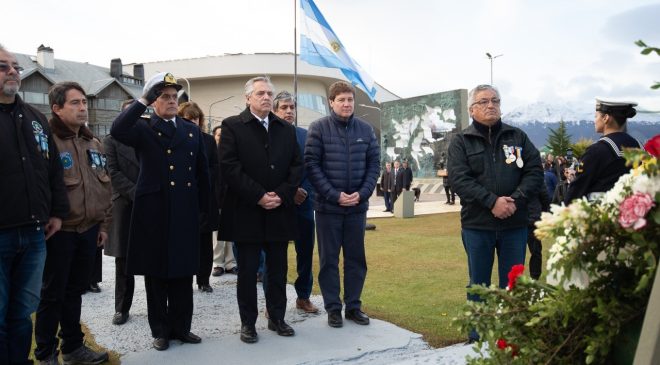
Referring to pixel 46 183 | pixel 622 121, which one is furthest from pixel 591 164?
pixel 46 183

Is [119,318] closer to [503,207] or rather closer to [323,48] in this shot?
[503,207]

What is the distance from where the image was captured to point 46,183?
3.43 m

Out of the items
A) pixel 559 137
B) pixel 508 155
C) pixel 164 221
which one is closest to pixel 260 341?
pixel 164 221

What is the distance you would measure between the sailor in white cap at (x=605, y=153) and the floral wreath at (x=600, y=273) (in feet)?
9.64

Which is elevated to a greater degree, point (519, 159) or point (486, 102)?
point (486, 102)

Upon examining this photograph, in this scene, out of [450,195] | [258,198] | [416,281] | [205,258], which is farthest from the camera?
[450,195]

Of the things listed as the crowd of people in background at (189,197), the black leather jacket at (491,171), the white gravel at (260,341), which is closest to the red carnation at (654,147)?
the white gravel at (260,341)

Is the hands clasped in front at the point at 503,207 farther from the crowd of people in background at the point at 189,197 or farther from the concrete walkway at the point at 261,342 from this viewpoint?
the concrete walkway at the point at 261,342

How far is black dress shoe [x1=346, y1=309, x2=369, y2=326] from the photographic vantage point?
15.8ft

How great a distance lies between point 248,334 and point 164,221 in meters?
1.13

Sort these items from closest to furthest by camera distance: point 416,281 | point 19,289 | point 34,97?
point 19,289, point 416,281, point 34,97

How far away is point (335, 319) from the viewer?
4809 mm

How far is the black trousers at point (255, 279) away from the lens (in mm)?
4492

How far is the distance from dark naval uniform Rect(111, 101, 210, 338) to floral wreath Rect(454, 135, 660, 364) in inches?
128
